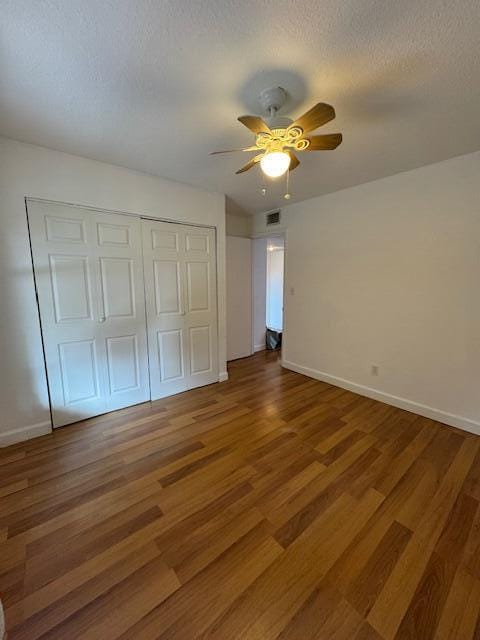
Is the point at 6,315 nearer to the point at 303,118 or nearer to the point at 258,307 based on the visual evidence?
the point at 303,118

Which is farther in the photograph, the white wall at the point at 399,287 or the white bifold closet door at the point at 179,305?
the white bifold closet door at the point at 179,305

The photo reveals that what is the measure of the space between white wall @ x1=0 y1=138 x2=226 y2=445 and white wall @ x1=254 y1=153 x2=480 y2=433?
242cm

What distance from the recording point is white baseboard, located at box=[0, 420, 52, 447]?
7.04ft

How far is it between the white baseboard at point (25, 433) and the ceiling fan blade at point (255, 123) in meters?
2.86

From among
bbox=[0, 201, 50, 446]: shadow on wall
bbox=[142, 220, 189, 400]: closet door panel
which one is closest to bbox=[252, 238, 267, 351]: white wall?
bbox=[142, 220, 189, 400]: closet door panel

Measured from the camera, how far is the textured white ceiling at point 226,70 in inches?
41.8

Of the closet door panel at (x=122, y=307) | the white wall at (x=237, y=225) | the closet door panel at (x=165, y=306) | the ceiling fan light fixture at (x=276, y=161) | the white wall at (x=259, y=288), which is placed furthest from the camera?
the white wall at (x=259, y=288)

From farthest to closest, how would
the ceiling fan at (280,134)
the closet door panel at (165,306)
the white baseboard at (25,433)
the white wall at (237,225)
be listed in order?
the white wall at (237,225), the closet door panel at (165,306), the white baseboard at (25,433), the ceiling fan at (280,134)

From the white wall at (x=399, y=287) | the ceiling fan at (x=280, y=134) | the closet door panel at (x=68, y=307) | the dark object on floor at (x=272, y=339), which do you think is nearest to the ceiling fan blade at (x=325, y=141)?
the ceiling fan at (x=280, y=134)

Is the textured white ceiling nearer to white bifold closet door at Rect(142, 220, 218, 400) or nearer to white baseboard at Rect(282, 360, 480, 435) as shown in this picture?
white bifold closet door at Rect(142, 220, 218, 400)

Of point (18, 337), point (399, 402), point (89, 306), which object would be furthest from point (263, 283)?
point (18, 337)

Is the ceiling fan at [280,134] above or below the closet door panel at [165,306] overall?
above

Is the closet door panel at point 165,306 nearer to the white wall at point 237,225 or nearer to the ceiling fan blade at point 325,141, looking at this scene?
the white wall at point 237,225

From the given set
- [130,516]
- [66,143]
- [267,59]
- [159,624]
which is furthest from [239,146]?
[159,624]
